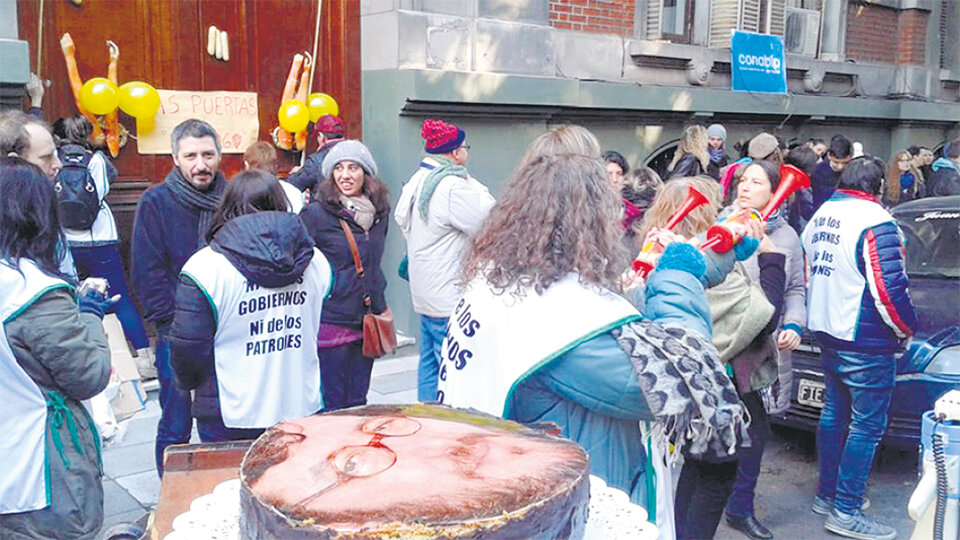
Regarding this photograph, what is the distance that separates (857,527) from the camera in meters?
4.61

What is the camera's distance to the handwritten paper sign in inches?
262

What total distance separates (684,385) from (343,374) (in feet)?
9.65

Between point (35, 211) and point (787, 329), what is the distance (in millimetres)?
3546

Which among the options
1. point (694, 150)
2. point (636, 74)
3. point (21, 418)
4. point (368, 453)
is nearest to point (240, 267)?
point (21, 418)

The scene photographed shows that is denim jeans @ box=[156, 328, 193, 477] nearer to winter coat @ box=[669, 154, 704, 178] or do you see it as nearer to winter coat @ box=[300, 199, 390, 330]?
winter coat @ box=[300, 199, 390, 330]

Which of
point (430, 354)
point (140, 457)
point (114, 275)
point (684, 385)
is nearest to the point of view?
point (684, 385)

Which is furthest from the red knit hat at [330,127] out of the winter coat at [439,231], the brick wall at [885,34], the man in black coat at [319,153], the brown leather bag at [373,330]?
the brick wall at [885,34]

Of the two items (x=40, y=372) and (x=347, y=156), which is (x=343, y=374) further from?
(x=40, y=372)

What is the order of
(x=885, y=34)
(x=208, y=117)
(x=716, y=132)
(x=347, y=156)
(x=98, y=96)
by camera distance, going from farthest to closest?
(x=885, y=34), (x=716, y=132), (x=208, y=117), (x=98, y=96), (x=347, y=156)

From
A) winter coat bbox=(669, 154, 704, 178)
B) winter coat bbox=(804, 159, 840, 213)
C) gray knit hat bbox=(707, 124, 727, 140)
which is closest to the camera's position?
winter coat bbox=(669, 154, 704, 178)

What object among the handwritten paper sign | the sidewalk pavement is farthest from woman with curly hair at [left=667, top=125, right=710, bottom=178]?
the handwritten paper sign

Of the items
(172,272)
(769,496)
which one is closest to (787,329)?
(769,496)

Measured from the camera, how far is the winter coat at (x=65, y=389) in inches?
109

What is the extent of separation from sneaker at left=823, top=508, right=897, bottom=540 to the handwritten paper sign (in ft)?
17.0
